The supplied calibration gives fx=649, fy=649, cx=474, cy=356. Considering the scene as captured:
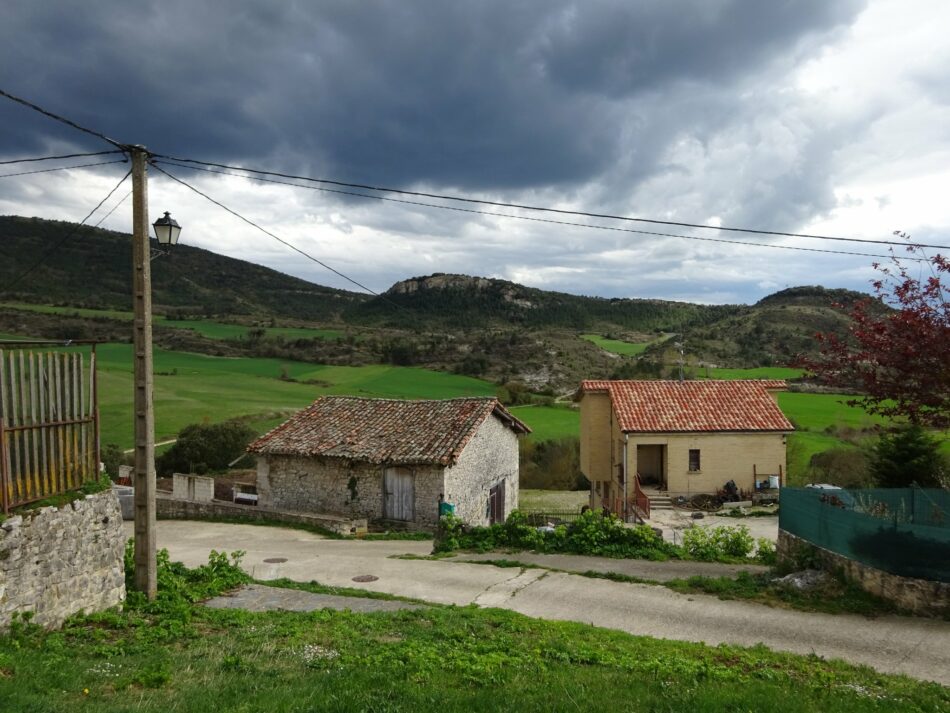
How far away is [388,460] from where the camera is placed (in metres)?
22.1

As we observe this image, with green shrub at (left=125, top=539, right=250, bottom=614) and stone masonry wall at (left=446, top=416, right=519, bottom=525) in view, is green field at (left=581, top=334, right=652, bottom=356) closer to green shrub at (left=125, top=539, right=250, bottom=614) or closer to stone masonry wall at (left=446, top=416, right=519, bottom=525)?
stone masonry wall at (left=446, top=416, right=519, bottom=525)

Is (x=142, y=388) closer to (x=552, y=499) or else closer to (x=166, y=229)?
(x=166, y=229)

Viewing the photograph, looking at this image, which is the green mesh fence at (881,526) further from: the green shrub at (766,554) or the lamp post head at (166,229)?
the lamp post head at (166,229)

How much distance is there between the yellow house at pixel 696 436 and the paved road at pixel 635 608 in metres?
13.6

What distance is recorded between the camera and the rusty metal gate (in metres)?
8.30

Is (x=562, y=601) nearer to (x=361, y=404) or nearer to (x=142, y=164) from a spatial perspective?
(x=142, y=164)

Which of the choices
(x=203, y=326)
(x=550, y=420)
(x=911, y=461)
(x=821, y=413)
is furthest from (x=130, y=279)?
(x=911, y=461)

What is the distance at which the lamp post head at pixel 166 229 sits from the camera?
33.3 feet

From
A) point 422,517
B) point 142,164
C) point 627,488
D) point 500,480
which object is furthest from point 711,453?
point 142,164

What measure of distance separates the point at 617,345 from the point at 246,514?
64277mm

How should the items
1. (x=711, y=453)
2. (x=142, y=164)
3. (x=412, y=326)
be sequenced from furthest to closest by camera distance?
(x=412, y=326), (x=711, y=453), (x=142, y=164)

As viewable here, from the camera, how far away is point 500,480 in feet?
90.8

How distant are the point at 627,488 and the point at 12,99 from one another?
24164 mm

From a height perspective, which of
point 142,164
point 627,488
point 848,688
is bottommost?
point 627,488
